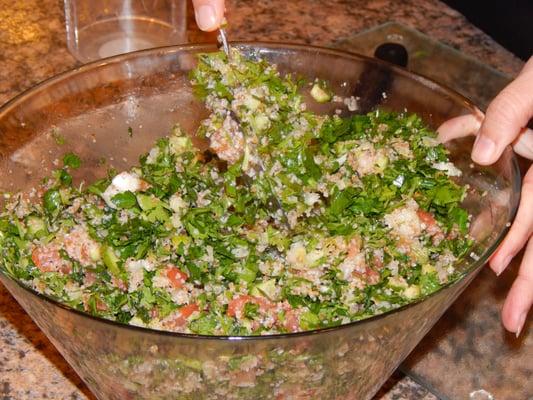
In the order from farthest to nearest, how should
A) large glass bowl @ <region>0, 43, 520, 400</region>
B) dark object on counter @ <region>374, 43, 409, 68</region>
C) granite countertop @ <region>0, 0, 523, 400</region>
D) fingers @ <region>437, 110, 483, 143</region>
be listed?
granite countertop @ <region>0, 0, 523, 400</region> < dark object on counter @ <region>374, 43, 409, 68</region> < fingers @ <region>437, 110, 483, 143</region> < large glass bowl @ <region>0, 43, 520, 400</region>

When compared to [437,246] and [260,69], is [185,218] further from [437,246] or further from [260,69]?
[437,246]

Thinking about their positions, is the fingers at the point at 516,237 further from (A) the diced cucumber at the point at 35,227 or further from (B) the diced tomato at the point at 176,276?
(A) the diced cucumber at the point at 35,227

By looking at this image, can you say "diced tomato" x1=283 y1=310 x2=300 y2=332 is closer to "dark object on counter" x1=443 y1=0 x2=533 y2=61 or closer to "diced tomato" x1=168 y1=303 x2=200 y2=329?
"diced tomato" x1=168 y1=303 x2=200 y2=329

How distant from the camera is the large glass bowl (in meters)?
1.04

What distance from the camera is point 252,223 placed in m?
1.40

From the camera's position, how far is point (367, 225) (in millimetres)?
1359

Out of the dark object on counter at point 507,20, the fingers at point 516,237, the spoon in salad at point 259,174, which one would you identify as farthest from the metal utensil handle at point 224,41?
the dark object on counter at point 507,20

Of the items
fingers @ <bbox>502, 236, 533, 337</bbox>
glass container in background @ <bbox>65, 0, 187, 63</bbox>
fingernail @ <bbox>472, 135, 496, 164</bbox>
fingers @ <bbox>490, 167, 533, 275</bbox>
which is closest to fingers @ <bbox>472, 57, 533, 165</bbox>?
fingernail @ <bbox>472, 135, 496, 164</bbox>

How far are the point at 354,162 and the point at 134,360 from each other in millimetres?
541

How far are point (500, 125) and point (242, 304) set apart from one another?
0.50 metres

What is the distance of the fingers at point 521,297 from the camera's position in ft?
4.74

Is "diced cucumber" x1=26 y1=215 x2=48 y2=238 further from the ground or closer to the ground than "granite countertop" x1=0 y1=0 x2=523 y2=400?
Answer: further from the ground

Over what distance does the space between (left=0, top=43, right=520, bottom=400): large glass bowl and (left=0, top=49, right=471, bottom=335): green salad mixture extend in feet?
0.15

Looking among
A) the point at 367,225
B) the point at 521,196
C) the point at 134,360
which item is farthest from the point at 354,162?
the point at 134,360
